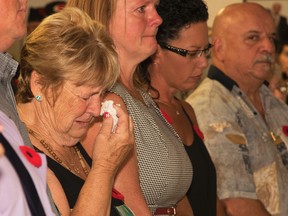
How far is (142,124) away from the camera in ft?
8.76

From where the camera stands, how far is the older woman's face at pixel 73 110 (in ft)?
7.28

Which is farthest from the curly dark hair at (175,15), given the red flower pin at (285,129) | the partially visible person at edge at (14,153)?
the partially visible person at edge at (14,153)

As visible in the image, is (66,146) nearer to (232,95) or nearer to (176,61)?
(176,61)

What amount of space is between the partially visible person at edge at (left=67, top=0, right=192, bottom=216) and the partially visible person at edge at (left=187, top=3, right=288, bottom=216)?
0.74m

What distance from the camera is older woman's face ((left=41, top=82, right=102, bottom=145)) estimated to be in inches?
87.4

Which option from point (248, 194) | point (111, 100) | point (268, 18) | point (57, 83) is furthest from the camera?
point (268, 18)

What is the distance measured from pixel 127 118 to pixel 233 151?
4.47 ft

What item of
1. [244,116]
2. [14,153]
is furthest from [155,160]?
[244,116]

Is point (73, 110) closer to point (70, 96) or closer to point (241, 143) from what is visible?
point (70, 96)

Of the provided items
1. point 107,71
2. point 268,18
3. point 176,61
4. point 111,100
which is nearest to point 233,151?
point 176,61

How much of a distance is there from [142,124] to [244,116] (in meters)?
1.23

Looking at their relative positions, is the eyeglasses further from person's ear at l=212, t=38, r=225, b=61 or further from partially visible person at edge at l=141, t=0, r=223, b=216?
person's ear at l=212, t=38, r=225, b=61

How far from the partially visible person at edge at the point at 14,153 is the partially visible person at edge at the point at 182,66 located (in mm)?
1318

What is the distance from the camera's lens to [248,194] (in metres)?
3.54
